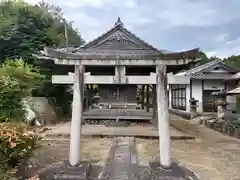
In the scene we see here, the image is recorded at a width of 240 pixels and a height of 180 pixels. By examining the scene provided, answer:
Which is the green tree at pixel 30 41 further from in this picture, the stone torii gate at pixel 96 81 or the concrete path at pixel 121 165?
the stone torii gate at pixel 96 81

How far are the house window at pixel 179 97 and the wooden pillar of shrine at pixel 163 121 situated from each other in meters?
17.6

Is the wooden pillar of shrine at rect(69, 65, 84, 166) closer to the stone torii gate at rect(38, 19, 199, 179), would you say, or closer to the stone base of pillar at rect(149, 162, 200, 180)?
the stone torii gate at rect(38, 19, 199, 179)

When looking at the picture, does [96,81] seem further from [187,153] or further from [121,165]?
[187,153]

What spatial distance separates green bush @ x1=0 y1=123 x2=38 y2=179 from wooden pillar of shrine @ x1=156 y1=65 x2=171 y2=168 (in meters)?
2.83

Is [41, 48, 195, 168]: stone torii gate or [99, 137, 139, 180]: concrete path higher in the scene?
[41, 48, 195, 168]: stone torii gate

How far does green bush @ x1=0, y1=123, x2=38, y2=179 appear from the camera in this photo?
5441mm

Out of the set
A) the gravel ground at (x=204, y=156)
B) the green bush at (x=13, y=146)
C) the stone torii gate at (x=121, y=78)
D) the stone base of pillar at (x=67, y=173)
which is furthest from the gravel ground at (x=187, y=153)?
the green bush at (x=13, y=146)

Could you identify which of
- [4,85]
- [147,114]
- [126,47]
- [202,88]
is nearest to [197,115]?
[202,88]

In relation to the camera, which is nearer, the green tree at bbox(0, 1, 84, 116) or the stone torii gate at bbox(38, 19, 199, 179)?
the stone torii gate at bbox(38, 19, 199, 179)

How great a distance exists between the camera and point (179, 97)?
2578cm

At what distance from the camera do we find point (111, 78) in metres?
7.05

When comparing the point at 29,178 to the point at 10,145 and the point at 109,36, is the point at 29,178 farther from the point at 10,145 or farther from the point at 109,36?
the point at 109,36

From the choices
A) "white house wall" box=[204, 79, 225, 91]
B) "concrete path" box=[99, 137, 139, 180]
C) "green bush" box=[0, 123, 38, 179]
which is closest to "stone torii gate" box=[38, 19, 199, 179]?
"concrete path" box=[99, 137, 139, 180]

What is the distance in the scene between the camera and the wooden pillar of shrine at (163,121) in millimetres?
6605
